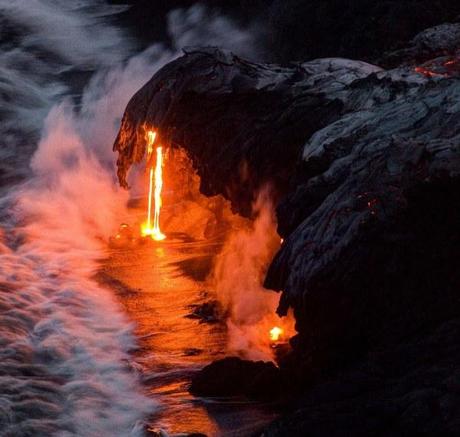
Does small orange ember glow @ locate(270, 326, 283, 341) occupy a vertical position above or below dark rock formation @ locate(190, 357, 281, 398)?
above

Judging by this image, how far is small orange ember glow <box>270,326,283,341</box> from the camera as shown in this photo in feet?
22.8

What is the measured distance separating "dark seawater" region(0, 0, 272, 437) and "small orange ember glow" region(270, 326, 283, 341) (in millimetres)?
406

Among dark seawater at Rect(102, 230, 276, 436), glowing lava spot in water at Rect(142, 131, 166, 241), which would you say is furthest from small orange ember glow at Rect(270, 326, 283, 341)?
glowing lava spot in water at Rect(142, 131, 166, 241)

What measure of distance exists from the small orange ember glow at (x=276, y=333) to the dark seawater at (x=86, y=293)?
0.41 m

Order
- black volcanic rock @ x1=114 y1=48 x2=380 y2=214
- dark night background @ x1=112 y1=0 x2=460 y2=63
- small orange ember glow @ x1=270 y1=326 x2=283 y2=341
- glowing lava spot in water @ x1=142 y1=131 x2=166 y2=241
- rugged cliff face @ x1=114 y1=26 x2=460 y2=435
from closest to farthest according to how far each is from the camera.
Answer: rugged cliff face @ x1=114 y1=26 x2=460 y2=435, small orange ember glow @ x1=270 y1=326 x2=283 y2=341, black volcanic rock @ x1=114 y1=48 x2=380 y2=214, glowing lava spot in water @ x1=142 y1=131 x2=166 y2=241, dark night background @ x1=112 y1=0 x2=460 y2=63

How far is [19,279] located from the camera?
9086mm

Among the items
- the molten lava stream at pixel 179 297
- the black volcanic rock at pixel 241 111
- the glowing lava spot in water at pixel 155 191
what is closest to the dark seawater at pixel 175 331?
the molten lava stream at pixel 179 297

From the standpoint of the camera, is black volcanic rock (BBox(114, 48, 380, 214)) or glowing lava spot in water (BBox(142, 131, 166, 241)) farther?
glowing lava spot in water (BBox(142, 131, 166, 241))

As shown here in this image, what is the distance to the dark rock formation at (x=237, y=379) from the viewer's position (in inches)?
239

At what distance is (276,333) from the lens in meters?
7.00

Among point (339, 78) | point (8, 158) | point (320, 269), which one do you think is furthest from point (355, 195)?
point (8, 158)

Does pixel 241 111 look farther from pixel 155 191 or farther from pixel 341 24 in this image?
pixel 341 24

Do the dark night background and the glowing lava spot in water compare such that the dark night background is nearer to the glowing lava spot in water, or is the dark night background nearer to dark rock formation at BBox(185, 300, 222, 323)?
the glowing lava spot in water

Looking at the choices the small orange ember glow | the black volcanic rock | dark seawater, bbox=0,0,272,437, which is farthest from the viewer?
the black volcanic rock
